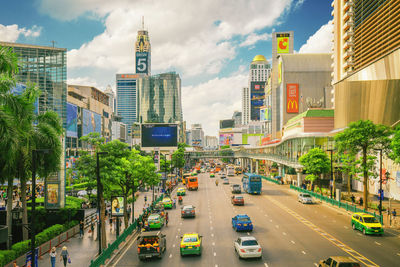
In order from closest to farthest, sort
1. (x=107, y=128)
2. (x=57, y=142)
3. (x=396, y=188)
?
1. (x=57, y=142)
2. (x=396, y=188)
3. (x=107, y=128)

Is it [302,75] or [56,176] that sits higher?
[302,75]

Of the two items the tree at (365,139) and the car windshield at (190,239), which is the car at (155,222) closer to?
the car windshield at (190,239)

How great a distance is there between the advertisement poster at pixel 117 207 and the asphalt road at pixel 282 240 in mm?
3378

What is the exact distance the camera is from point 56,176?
32.4 m

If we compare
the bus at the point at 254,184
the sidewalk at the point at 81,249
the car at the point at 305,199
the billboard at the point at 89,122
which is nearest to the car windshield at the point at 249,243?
the sidewalk at the point at 81,249

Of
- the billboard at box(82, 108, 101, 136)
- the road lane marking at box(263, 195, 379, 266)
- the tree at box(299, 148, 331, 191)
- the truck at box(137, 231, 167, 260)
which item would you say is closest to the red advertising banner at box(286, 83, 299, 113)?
the billboard at box(82, 108, 101, 136)

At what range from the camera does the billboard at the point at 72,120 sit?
98.0 metres

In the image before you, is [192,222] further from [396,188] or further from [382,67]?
[382,67]

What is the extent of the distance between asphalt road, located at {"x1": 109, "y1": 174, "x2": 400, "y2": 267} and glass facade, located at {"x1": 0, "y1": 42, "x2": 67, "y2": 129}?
190 ft

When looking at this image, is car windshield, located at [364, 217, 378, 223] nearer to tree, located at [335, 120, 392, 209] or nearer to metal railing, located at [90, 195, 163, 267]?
tree, located at [335, 120, 392, 209]

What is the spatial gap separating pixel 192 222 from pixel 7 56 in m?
23.3

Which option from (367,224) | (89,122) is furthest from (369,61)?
(89,122)

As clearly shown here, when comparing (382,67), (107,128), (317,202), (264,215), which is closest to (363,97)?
(382,67)

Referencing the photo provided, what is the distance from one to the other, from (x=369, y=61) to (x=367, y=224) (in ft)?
156
